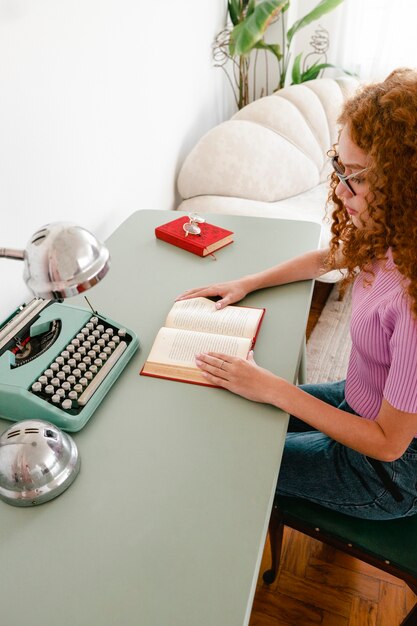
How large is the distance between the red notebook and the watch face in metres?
0.52

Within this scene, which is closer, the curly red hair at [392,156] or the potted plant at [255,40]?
the curly red hair at [392,156]

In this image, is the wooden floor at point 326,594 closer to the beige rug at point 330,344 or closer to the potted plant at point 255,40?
the beige rug at point 330,344

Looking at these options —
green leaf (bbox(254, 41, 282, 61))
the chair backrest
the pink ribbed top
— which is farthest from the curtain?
the pink ribbed top

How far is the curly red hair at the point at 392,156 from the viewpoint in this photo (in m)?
0.81

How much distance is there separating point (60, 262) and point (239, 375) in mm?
441

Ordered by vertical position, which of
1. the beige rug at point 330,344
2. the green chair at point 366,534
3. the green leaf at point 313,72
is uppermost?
the green leaf at point 313,72

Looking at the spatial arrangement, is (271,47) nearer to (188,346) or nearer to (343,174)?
(343,174)

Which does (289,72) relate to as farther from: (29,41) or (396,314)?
(396,314)

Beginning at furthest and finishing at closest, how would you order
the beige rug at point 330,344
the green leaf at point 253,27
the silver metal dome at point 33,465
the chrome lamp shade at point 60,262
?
the green leaf at point 253,27, the beige rug at point 330,344, the silver metal dome at point 33,465, the chrome lamp shade at point 60,262

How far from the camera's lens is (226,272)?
1291 mm

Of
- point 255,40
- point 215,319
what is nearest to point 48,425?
point 215,319

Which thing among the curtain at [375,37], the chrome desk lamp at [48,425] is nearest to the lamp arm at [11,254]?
the chrome desk lamp at [48,425]

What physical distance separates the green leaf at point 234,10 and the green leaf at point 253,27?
0.22 m

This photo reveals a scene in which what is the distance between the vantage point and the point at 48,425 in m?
0.78
